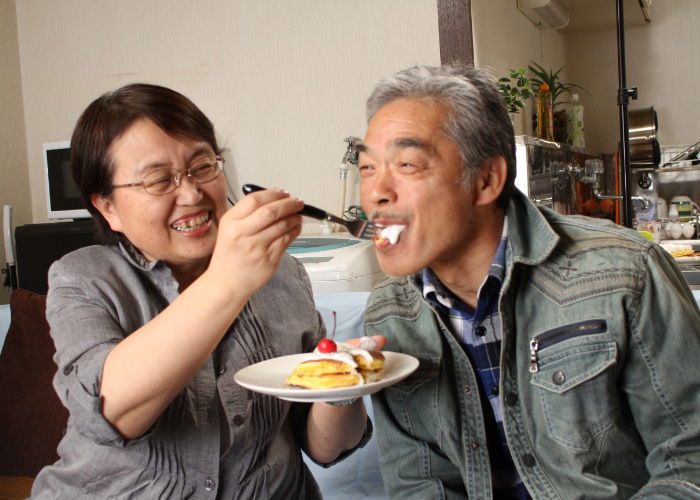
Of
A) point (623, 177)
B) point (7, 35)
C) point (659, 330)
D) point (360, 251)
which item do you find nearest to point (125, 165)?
point (659, 330)

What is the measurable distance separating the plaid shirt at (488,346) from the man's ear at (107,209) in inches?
23.1

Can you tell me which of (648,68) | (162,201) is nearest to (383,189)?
(162,201)

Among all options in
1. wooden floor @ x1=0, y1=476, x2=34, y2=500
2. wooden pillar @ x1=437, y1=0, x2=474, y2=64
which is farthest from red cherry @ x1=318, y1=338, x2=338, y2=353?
wooden pillar @ x1=437, y1=0, x2=474, y2=64

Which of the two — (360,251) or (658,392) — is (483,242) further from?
(360,251)

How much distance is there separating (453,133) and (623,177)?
4.61 feet

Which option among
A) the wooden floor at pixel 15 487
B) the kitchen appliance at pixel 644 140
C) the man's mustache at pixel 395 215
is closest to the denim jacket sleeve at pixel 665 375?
the man's mustache at pixel 395 215

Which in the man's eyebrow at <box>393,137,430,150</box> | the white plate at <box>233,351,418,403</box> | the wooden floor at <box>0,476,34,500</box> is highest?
the man's eyebrow at <box>393,137,430,150</box>

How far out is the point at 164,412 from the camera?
1255 mm

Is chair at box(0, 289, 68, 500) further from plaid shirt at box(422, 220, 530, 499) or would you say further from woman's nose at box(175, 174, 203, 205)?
plaid shirt at box(422, 220, 530, 499)

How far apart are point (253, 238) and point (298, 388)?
22 cm

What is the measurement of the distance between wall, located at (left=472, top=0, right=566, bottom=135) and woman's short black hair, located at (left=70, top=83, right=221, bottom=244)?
75.0 inches

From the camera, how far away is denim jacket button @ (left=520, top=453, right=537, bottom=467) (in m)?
1.18

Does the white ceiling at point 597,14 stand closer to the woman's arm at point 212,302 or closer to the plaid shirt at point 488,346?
the plaid shirt at point 488,346

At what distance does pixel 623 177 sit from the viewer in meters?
2.40
